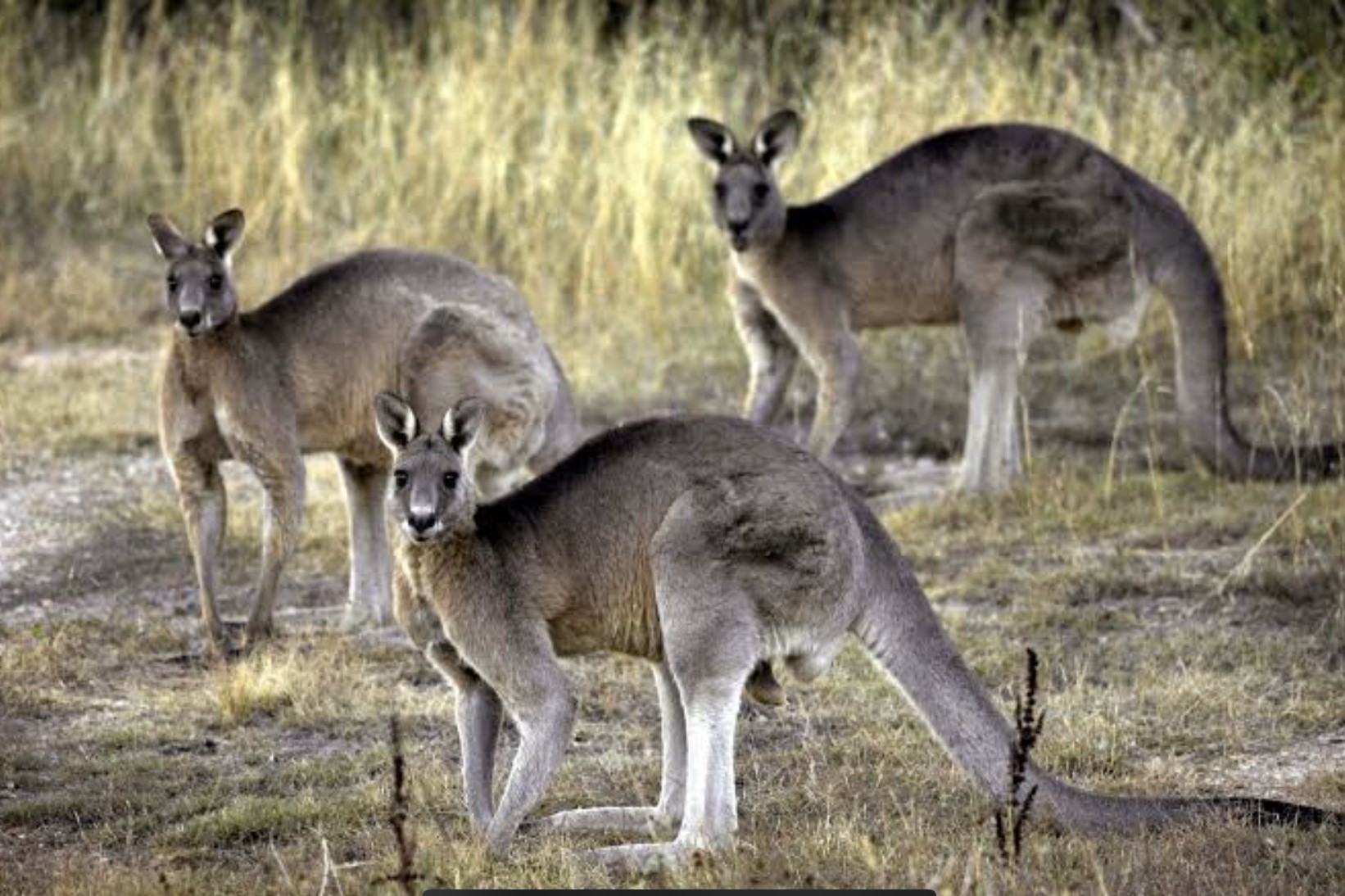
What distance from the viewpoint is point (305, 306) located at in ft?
26.6

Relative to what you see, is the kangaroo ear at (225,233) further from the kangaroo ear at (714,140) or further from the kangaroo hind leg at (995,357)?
the kangaroo hind leg at (995,357)

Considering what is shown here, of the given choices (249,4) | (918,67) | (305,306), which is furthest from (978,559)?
(249,4)

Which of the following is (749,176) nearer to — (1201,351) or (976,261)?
(976,261)

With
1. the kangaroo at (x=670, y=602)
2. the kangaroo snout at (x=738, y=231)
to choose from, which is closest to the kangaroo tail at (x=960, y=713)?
the kangaroo at (x=670, y=602)

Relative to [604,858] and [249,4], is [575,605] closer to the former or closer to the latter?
[604,858]

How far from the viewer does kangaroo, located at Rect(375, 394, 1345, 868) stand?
18.1 feet

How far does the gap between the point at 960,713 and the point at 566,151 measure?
7.89m

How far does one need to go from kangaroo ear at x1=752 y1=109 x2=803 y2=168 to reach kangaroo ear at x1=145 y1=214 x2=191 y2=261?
2.82 m

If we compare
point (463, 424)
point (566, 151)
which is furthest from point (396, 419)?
point (566, 151)

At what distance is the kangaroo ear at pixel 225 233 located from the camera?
26.1 ft

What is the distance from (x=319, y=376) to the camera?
8031 millimetres

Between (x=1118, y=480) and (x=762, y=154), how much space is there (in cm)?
200

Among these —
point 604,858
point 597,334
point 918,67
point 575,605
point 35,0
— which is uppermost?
point 35,0

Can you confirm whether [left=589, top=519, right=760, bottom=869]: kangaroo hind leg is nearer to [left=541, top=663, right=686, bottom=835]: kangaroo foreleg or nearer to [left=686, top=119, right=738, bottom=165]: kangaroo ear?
[left=541, top=663, right=686, bottom=835]: kangaroo foreleg
